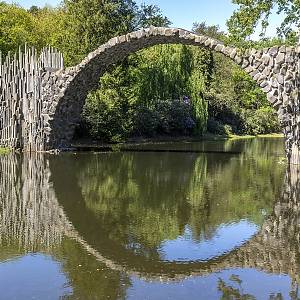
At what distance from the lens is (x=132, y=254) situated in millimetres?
6297

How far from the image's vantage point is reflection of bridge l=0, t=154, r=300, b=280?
579cm

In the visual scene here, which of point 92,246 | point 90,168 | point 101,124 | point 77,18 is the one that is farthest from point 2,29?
point 92,246

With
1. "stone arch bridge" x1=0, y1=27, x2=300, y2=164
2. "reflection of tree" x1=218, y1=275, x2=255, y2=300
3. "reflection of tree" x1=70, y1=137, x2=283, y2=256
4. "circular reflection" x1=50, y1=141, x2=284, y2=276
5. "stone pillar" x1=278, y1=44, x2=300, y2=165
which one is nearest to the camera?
"reflection of tree" x1=218, y1=275, x2=255, y2=300

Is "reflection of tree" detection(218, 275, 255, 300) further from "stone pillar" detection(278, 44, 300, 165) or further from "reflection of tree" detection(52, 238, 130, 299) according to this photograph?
"stone pillar" detection(278, 44, 300, 165)

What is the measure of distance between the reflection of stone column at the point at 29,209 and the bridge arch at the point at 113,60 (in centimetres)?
538

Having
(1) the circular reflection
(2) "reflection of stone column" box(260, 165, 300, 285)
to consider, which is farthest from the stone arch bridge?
(2) "reflection of stone column" box(260, 165, 300, 285)

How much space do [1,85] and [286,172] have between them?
11.4m

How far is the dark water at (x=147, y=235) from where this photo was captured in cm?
518

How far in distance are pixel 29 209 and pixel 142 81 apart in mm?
22674

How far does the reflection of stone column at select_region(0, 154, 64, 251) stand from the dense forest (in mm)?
10219

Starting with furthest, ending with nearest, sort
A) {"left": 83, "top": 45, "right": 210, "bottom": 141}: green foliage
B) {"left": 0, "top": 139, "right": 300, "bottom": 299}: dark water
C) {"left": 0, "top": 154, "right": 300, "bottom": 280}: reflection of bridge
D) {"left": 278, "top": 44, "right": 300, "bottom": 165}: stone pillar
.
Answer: {"left": 83, "top": 45, "right": 210, "bottom": 141}: green foliage → {"left": 278, "top": 44, "right": 300, "bottom": 165}: stone pillar → {"left": 0, "top": 154, "right": 300, "bottom": 280}: reflection of bridge → {"left": 0, "top": 139, "right": 300, "bottom": 299}: dark water

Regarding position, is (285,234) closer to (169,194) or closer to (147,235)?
(147,235)

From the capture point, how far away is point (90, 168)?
49.9 feet

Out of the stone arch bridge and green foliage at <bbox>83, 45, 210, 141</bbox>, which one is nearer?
the stone arch bridge
